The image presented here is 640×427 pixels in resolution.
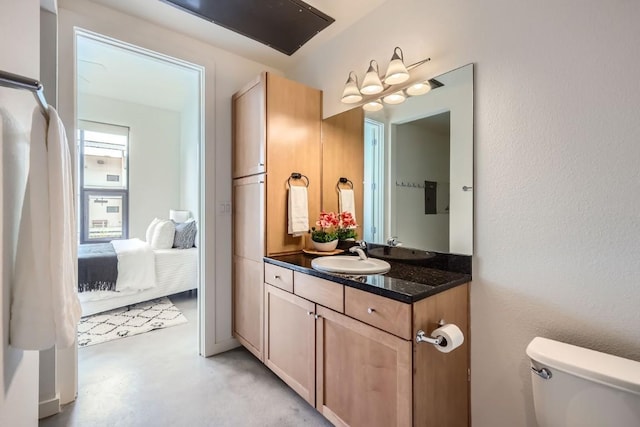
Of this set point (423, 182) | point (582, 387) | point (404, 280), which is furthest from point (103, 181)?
point (582, 387)

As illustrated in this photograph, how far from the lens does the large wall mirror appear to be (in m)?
1.46

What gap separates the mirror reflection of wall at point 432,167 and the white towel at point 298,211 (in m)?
0.52

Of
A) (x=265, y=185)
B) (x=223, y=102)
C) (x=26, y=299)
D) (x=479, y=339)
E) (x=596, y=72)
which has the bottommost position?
(x=479, y=339)

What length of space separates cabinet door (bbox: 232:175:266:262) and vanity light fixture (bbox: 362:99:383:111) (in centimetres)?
84

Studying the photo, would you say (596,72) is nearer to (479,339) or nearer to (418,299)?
(418,299)

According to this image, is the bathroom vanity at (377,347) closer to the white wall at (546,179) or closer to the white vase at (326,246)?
the white wall at (546,179)

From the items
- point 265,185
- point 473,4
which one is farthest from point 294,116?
point 473,4

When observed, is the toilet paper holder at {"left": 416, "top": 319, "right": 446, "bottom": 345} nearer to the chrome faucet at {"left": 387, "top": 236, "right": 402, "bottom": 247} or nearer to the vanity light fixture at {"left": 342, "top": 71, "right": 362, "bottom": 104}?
the chrome faucet at {"left": 387, "top": 236, "right": 402, "bottom": 247}

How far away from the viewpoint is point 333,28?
210 cm

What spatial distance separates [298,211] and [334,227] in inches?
11.3

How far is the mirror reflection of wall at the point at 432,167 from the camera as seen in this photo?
1.45 m

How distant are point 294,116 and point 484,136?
4.19 ft

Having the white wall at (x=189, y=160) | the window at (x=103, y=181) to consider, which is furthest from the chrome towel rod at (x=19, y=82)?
the window at (x=103, y=181)

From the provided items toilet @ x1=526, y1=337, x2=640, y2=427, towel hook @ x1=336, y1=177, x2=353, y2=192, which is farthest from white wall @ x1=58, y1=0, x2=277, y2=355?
toilet @ x1=526, y1=337, x2=640, y2=427
